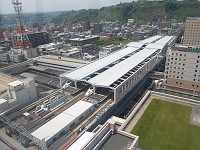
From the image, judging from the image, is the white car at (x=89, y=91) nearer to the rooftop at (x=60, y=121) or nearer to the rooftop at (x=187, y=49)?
the rooftop at (x=60, y=121)

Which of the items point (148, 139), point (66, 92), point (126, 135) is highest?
point (126, 135)

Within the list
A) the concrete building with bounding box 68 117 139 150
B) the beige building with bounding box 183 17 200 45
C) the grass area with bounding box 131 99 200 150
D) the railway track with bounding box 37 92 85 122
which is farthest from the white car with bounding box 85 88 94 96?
the beige building with bounding box 183 17 200 45

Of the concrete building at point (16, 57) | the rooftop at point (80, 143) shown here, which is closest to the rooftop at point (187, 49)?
the rooftop at point (80, 143)

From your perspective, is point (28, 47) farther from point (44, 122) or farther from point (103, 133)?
point (103, 133)

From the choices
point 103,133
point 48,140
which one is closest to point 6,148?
point 48,140

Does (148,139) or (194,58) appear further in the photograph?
(194,58)

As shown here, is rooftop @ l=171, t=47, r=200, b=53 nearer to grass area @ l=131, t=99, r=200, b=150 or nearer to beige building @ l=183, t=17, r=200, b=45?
grass area @ l=131, t=99, r=200, b=150

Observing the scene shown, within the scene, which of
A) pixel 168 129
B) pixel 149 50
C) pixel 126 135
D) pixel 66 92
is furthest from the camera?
pixel 149 50

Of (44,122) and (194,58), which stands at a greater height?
(194,58)
